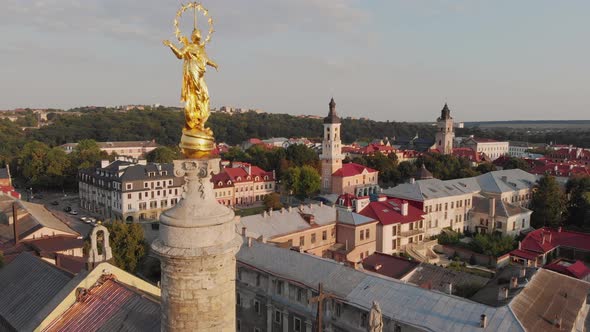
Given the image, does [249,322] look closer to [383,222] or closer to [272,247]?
[272,247]

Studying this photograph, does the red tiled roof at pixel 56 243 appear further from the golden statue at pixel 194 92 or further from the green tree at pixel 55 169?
the green tree at pixel 55 169

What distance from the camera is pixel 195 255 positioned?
21.7 ft

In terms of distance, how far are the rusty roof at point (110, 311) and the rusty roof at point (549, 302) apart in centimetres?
1456

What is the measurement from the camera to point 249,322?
82.8 feet

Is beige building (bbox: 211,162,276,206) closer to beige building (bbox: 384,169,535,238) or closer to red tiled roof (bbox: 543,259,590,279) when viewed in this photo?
beige building (bbox: 384,169,535,238)

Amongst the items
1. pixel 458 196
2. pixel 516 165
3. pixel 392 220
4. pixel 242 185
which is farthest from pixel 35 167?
pixel 516 165

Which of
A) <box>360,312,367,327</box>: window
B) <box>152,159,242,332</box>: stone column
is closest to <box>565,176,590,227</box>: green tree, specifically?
<box>360,312,367,327</box>: window

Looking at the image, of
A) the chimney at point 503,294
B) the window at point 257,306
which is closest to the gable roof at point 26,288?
the window at point 257,306

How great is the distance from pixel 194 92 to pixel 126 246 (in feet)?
84.2

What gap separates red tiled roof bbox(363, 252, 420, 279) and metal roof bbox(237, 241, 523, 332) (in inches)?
266

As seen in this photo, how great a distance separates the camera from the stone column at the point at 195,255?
21.9ft

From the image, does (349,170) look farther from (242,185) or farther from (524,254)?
(524,254)

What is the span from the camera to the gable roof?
14289 mm

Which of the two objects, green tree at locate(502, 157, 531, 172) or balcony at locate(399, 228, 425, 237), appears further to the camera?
green tree at locate(502, 157, 531, 172)
